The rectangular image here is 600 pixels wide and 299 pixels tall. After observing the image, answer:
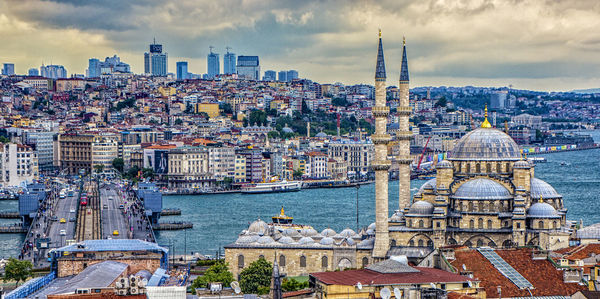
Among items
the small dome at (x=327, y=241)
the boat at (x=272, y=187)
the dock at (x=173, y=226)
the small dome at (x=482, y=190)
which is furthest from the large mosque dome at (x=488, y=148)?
the boat at (x=272, y=187)

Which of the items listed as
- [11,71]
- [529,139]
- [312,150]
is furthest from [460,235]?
[11,71]

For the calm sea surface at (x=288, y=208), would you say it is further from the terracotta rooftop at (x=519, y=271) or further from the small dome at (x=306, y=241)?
the terracotta rooftop at (x=519, y=271)

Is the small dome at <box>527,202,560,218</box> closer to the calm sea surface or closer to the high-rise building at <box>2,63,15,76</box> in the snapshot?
the calm sea surface

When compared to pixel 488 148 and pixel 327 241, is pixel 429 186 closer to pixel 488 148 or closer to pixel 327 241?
pixel 488 148

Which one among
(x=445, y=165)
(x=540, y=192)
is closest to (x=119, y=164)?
(x=445, y=165)

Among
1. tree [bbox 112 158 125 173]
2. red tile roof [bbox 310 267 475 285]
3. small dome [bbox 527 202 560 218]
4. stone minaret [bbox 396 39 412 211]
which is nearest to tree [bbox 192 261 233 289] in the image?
stone minaret [bbox 396 39 412 211]
